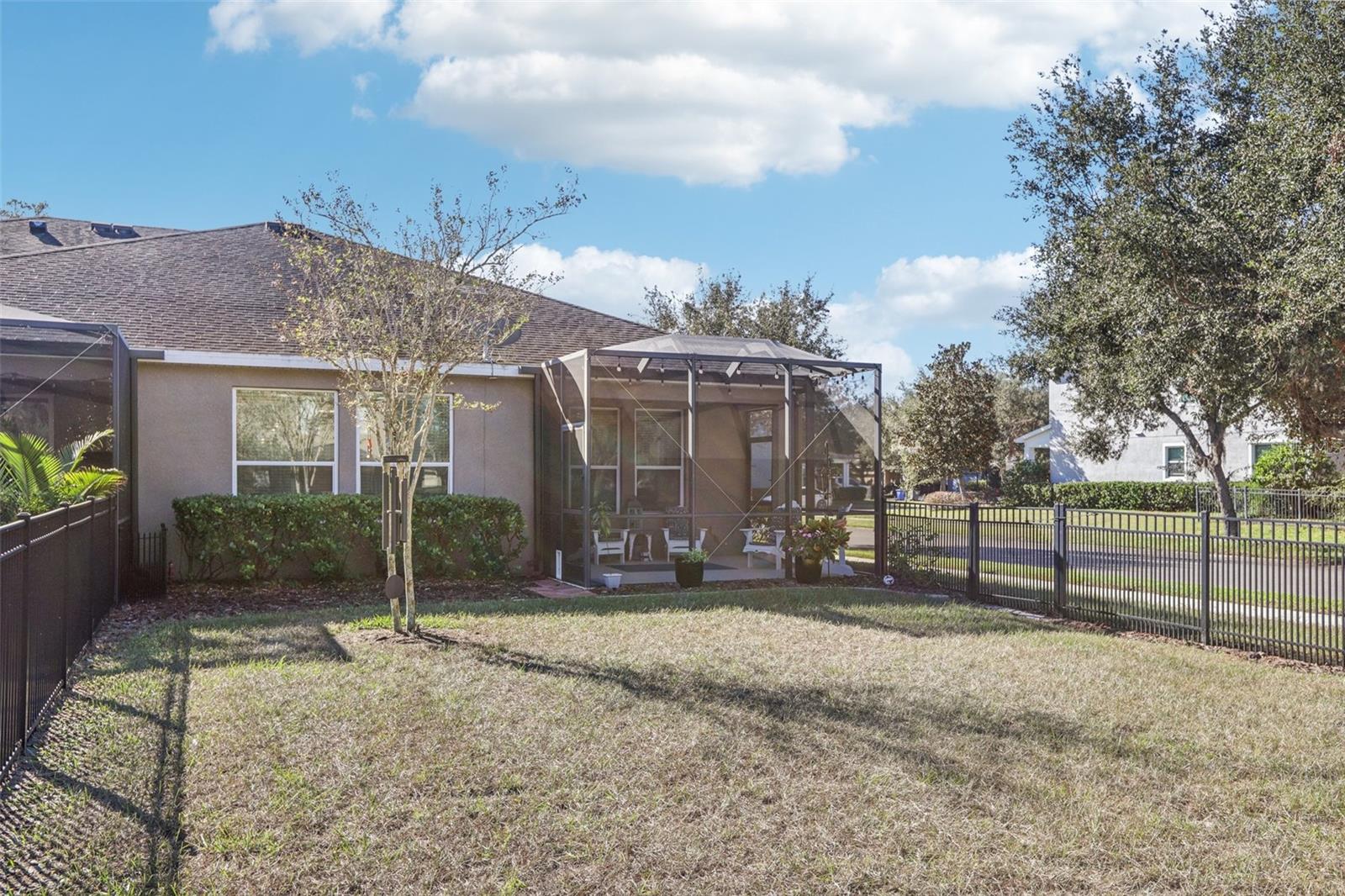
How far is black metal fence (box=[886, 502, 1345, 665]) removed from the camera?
26.4ft

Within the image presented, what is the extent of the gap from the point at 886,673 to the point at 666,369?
7.29 meters

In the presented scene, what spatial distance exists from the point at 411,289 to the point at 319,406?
4309 mm

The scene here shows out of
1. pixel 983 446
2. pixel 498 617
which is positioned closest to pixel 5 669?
pixel 498 617

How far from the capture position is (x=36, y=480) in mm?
9156

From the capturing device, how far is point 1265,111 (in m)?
13.1

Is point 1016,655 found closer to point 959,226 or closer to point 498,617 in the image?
point 498,617

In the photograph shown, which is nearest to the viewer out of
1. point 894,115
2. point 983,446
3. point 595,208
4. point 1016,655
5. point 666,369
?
point 1016,655

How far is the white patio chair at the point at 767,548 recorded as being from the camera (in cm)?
1332

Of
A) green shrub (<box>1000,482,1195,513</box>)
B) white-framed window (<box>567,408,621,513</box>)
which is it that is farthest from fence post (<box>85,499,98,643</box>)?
green shrub (<box>1000,482,1195,513</box>)

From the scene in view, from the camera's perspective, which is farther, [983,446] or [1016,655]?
[983,446]

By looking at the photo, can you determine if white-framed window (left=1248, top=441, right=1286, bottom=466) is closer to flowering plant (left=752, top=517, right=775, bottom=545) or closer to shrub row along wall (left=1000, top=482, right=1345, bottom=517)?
shrub row along wall (left=1000, top=482, right=1345, bottom=517)

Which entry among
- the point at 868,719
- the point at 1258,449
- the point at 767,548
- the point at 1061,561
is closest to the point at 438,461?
the point at 767,548

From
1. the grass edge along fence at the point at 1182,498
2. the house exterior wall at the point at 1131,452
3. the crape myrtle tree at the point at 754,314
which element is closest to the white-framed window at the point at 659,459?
the grass edge along fence at the point at 1182,498

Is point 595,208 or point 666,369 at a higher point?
point 595,208
